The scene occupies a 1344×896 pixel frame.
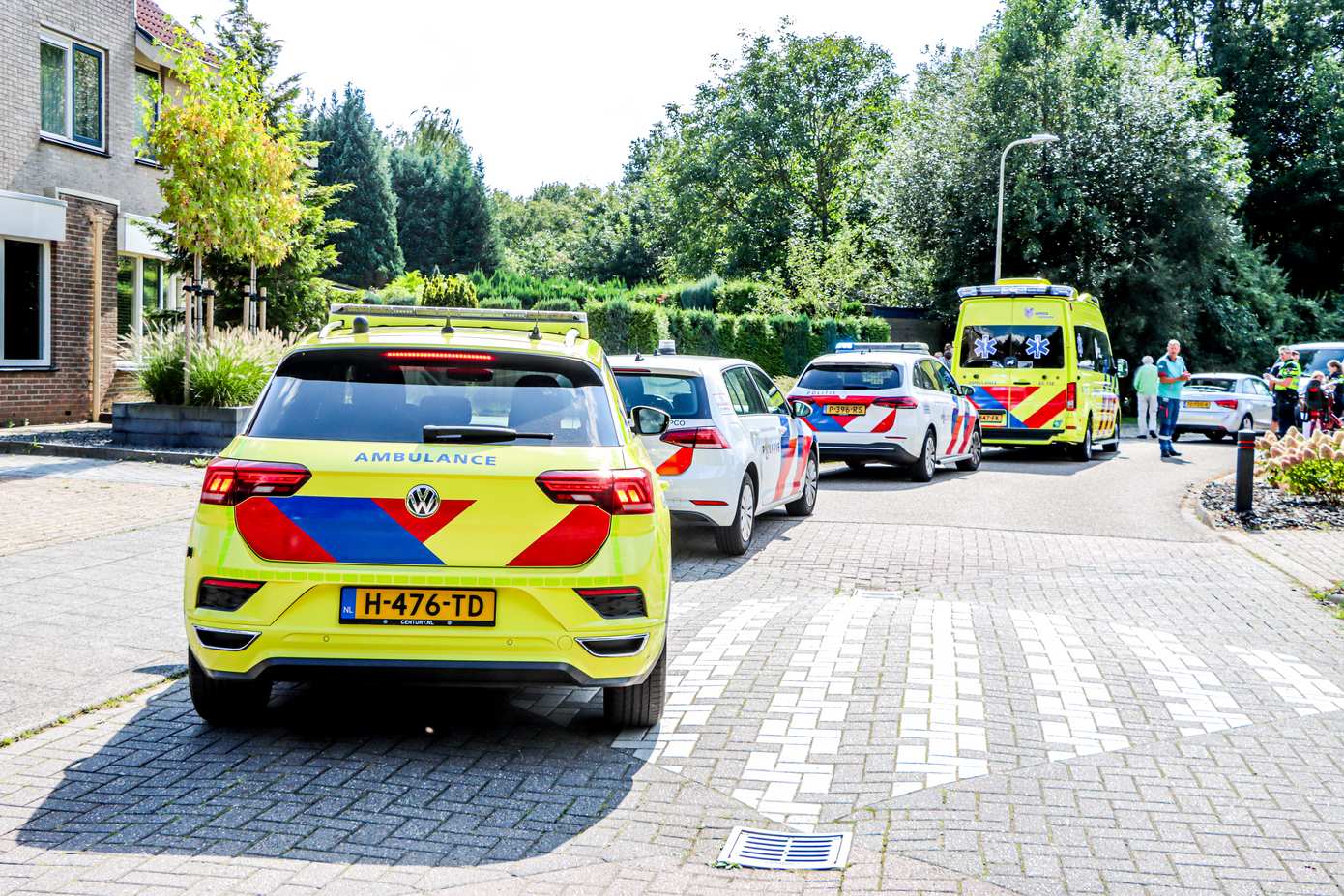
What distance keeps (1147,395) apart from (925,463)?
10.2 metres

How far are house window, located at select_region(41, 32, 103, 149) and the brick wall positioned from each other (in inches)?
58.2

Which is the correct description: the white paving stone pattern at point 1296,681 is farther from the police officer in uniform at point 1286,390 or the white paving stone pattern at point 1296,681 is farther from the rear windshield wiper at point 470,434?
the police officer in uniform at point 1286,390

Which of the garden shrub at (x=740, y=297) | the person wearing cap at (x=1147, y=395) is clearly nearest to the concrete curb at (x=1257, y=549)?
the person wearing cap at (x=1147, y=395)

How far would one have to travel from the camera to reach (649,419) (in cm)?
875

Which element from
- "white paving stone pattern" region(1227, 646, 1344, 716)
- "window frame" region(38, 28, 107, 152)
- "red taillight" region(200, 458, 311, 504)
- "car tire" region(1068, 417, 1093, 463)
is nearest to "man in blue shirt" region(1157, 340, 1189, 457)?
"car tire" region(1068, 417, 1093, 463)

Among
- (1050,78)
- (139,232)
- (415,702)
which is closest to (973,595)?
(415,702)

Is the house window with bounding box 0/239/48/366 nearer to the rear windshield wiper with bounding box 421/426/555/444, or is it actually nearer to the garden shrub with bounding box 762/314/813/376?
the rear windshield wiper with bounding box 421/426/555/444

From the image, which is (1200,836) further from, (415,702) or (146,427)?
(146,427)

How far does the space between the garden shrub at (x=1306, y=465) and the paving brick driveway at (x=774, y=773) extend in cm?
722

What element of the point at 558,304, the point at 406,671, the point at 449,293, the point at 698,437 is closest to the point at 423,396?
the point at 406,671

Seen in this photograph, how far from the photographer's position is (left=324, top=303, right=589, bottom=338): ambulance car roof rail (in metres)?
6.15

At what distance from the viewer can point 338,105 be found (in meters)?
65.8

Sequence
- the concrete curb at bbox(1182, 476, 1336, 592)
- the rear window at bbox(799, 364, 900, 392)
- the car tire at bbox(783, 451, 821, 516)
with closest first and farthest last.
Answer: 1. the concrete curb at bbox(1182, 476, 1336, 592)
2. the car tire at bbox(783, 451, 821, 516)
3. the rear window at bbox(799, 364, 900, 392)

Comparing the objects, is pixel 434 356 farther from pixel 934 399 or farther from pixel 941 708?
pixel 934 399
